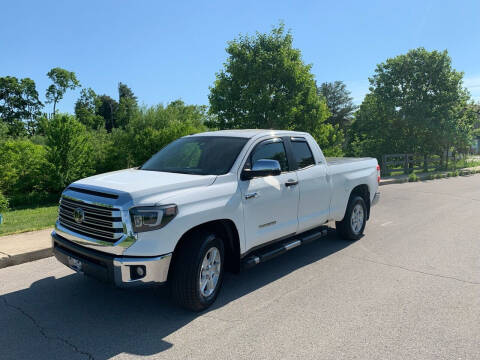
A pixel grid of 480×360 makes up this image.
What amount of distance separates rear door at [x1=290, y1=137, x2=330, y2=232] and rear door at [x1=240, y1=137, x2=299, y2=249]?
0.60 feet

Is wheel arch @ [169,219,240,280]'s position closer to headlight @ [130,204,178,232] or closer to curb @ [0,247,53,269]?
headlight @ [130,204,178,232]

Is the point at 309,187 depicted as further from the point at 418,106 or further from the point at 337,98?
the point at 337,98

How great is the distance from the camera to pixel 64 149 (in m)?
14.7

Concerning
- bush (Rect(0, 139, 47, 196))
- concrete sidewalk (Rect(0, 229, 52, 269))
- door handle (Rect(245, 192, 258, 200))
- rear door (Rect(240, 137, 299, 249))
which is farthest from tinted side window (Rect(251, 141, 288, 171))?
bush (Rect(0, 139, 47, 196))

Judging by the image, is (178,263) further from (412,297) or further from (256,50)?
(256,50)

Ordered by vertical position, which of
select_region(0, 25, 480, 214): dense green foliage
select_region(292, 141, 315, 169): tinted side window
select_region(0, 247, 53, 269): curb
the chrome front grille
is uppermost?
select_region(0, 25, 480, 214): dense green foliage

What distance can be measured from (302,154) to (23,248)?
4492 millimetres

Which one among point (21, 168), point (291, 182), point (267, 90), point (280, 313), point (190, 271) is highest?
point (267, 90)

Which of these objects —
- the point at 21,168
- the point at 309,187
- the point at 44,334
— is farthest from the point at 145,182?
the point at 21,168

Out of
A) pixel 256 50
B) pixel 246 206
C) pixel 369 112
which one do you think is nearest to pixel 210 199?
pixel 246 206

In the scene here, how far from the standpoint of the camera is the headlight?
11.7 feet

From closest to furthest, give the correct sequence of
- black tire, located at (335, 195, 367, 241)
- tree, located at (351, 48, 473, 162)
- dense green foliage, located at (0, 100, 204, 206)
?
black tire, located at (335, 195, 367, 241) < dense green foliage, located at (0, 100, 204, 206) < tree, located at (351, 48, 473, 162)

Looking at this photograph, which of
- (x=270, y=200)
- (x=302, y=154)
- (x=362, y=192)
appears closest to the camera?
(x=270, y=200)

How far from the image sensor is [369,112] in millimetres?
28062
